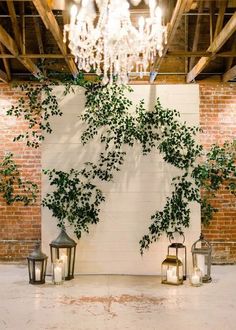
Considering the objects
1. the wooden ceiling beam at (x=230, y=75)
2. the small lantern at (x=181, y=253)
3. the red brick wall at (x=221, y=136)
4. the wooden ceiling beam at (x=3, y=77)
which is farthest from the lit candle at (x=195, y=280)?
the wooden ceiling beam at (x=3, y=77)

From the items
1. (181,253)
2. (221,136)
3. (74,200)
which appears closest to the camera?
(181,253)

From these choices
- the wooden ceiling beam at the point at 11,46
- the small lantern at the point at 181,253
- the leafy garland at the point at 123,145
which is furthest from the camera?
the leafy garland at the point at 123,145

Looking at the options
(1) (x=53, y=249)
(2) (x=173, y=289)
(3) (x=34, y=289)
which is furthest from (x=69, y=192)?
(2) (x=173, y=289)

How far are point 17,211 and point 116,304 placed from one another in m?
3.43

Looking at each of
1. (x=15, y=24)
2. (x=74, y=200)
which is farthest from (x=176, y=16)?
(x=74, y=200)

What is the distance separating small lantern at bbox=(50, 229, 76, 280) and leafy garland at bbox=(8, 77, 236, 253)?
0.31m

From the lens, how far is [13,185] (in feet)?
25.8

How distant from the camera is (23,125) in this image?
793cm

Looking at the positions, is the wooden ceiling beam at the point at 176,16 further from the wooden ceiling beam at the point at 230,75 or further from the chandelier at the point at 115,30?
the wooden ceiling beam at the point at 230,75

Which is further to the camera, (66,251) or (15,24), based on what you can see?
(66,251)

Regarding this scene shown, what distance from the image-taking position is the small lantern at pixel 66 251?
6.20 m

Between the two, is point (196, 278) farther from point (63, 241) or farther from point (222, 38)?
point (222, 38)

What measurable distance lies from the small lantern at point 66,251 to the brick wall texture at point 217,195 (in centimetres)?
172

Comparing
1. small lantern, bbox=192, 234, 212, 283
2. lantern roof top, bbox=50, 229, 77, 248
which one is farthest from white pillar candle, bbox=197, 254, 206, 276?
lantern roof top, bbox=50, 229, 77, 248
